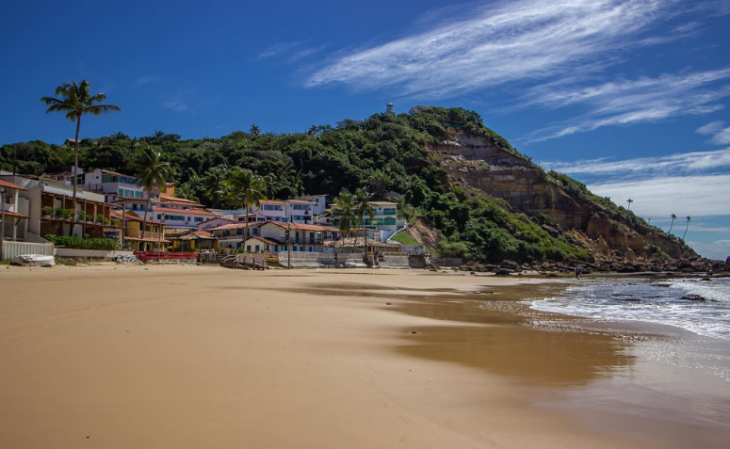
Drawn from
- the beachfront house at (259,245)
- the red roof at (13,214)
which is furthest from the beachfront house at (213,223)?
the red roof at (13,214)

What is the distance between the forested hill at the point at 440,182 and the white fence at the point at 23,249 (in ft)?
135

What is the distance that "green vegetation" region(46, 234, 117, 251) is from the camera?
3225cm

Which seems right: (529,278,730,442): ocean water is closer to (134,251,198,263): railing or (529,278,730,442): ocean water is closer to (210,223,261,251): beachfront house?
(134,251,198,263): railing

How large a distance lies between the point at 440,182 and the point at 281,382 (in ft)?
300

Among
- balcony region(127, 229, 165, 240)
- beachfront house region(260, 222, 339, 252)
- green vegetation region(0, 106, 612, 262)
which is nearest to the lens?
balcony region(127, 229, 165, 240)

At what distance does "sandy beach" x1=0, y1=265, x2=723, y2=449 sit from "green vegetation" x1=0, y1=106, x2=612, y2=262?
162 ft

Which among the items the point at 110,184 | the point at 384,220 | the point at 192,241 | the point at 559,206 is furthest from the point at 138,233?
the point at 559,206

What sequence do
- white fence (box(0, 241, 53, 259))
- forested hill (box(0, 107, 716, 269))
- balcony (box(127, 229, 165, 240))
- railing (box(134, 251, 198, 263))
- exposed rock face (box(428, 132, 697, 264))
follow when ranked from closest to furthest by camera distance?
1. white fence (box(0, 241, 53, 259))
2. railing (box(134, 251, 198, 263))
3. balcony (box(127, 229, 165, 240))
4. forested hill (box(0, 107, 716, 269))
5. exposed rock face (box(428, 132, 697, 264))

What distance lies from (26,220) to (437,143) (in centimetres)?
9267

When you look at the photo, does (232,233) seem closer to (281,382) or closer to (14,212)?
(14,212)


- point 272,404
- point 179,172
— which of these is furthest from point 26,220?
point 179,172

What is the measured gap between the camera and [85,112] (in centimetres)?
3881

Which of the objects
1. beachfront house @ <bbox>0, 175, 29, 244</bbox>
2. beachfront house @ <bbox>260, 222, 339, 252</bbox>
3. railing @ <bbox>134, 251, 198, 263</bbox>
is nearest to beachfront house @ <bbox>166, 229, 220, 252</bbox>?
beachfront house @ <bbox>260, 222, 339, 252</bbox>

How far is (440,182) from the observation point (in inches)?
3750
